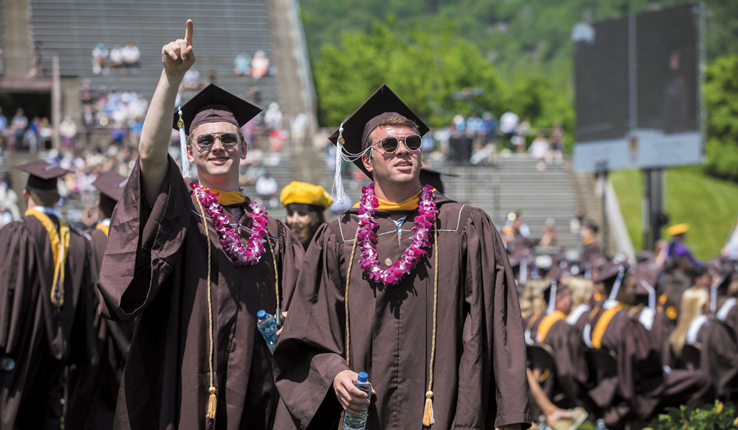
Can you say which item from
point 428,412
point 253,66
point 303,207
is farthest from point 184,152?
point 253,66

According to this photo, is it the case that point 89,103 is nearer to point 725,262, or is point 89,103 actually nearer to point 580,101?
point 580,101

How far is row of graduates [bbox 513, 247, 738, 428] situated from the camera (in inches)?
288

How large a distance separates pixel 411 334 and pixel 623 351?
14.5 ft

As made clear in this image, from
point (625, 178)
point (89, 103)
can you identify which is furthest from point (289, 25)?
point (625, 178)

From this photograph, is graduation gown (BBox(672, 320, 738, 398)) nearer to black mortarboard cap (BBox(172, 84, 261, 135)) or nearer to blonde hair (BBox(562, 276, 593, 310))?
blonde hair (BBox(562, 276, 593, 310))

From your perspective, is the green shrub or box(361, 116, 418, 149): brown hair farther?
the green shrub

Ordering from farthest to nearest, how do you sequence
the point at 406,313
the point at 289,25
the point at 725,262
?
the point at 289,25
the point at 725,262
the point at 406,313

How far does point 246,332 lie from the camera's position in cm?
379

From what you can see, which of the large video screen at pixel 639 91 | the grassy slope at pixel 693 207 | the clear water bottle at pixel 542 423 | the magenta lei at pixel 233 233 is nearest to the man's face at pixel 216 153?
the magenta lei at pixel 233 233

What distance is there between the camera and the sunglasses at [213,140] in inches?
156

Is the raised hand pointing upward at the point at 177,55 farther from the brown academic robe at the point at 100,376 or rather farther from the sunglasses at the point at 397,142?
the brown academic robe at the point at 100,376

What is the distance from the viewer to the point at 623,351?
7305mm

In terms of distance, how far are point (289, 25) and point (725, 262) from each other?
84.2 ft

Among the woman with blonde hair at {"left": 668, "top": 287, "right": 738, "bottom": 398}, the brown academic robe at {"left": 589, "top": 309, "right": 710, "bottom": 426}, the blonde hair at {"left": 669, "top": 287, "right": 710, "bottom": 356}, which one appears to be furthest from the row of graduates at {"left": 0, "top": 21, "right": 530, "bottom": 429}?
the blonde hair at {"left": 669, "top": 287, "right": 710, "bottom": 356}
